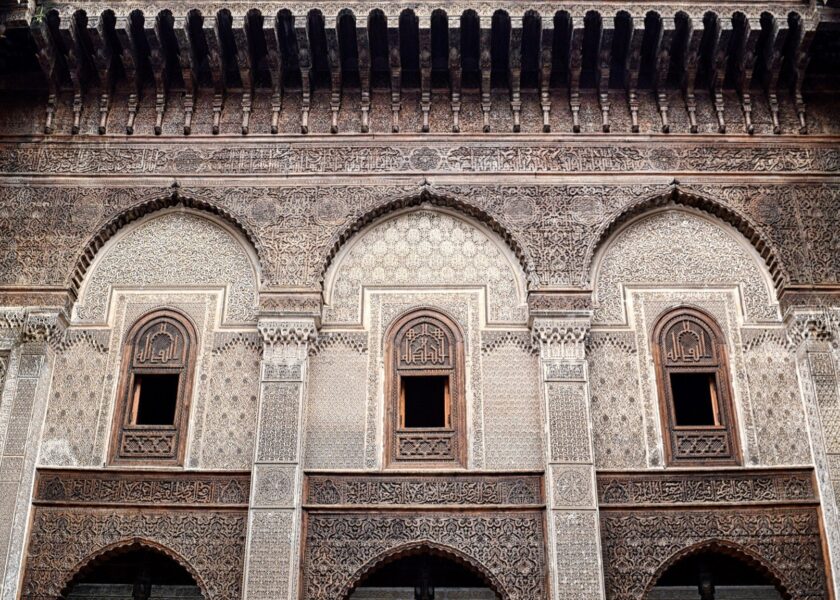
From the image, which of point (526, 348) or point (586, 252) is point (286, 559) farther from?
point (586, 252)

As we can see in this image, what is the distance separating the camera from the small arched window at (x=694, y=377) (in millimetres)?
7754

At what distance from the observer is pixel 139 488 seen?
7.62m

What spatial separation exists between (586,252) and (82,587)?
217 inches

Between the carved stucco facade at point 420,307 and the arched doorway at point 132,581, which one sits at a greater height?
the carved stucco facade at point 420,307

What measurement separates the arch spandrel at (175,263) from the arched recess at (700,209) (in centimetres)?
315

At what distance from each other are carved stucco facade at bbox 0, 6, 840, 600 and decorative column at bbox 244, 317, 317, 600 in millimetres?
18

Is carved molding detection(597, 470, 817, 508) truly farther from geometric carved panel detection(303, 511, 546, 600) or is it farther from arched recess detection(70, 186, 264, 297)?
arched recess detection(70, 186, 264, 297)

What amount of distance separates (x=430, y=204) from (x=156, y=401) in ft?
11.6

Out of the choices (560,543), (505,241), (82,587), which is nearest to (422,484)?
(560,543)

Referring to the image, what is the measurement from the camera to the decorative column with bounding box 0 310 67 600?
24.1 ft

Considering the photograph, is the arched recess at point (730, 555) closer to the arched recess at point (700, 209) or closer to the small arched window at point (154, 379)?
A: the arched recess at point (700, 209)

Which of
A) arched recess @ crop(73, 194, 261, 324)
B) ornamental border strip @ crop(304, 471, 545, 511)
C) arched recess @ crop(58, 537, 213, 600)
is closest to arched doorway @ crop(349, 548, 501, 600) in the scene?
ornamental border strip @ crop(304, 471, 545, 511)

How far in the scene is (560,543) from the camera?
7207 millimetres

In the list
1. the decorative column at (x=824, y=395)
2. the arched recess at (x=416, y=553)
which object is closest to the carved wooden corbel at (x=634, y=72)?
the decorative column at (x=824, y=395)
